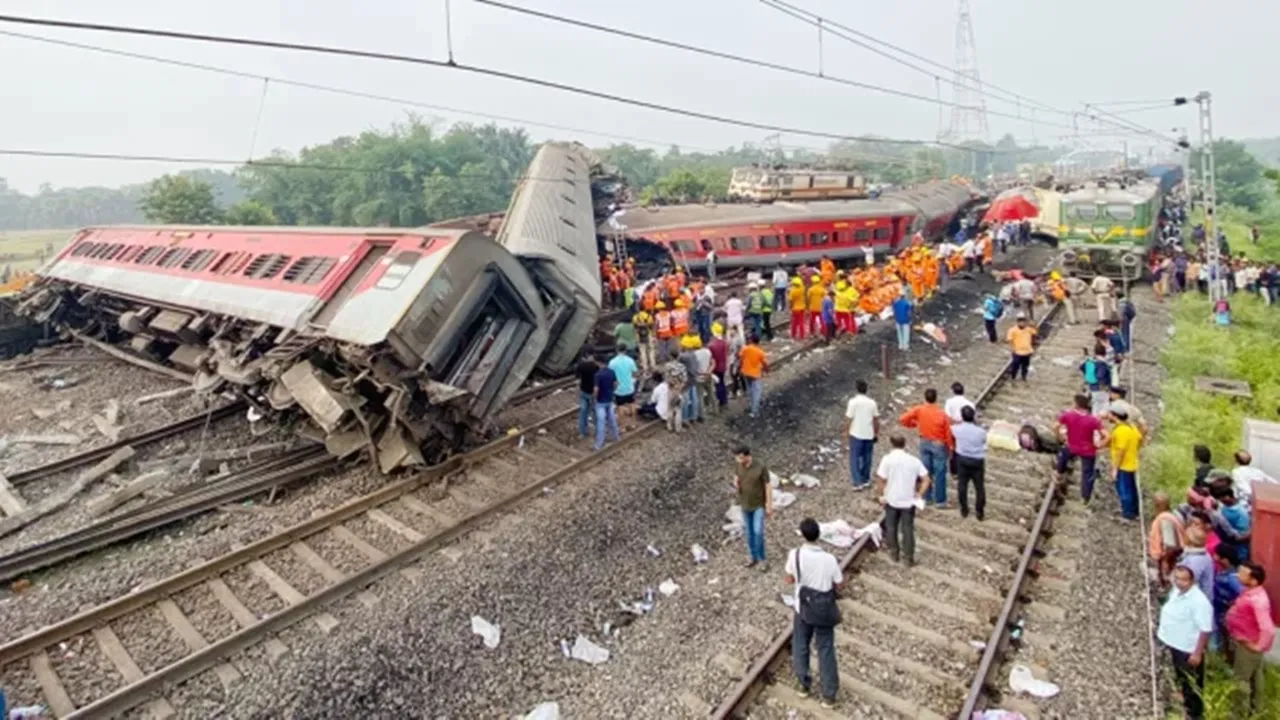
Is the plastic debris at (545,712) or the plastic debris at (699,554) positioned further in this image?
A: the plastic debris at (699,554)

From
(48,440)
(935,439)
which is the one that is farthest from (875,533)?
(48,440)

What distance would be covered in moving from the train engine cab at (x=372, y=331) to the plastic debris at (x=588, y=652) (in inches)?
128

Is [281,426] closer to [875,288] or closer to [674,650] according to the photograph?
[674,650]

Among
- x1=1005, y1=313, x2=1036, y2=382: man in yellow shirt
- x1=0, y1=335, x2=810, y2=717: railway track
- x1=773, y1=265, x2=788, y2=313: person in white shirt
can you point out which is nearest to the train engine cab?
x1=0, y1=335, x2=810, y2=717: railway track

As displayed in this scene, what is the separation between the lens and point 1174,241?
84.7 ft

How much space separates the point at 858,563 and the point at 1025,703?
1.96 metres

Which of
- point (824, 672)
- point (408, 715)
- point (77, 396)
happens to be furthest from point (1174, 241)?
point (77, 396)

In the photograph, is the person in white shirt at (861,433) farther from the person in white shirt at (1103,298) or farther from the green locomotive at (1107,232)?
the green locomotive at (1107,232)

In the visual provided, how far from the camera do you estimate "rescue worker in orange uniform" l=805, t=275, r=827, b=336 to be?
1464 cm

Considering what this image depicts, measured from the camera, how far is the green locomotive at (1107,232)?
65.1 ft

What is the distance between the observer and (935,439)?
7688mm

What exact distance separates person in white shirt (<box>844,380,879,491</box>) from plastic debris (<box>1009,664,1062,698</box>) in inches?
127

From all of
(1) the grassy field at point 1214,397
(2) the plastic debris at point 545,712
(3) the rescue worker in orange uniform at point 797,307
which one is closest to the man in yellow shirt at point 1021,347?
(1) the grassy field at point 1214,397

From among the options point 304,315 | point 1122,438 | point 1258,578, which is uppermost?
point 304,315
